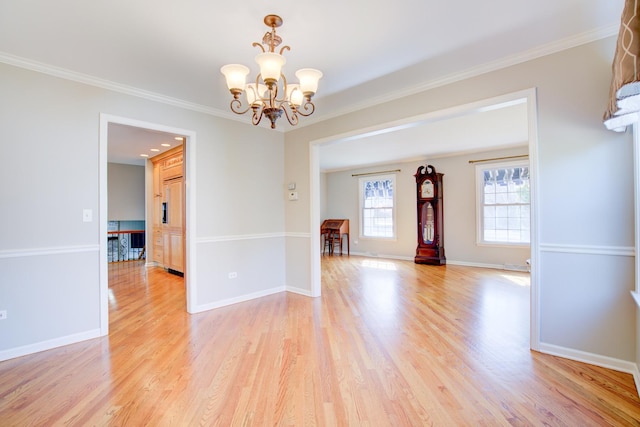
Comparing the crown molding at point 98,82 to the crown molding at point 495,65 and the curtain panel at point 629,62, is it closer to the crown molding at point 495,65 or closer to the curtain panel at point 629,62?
the crown molding at point 495,65

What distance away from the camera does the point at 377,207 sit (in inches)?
325

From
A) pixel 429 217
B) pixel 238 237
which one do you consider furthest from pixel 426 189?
pixel 238 237

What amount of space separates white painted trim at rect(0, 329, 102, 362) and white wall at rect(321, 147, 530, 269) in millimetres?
6344

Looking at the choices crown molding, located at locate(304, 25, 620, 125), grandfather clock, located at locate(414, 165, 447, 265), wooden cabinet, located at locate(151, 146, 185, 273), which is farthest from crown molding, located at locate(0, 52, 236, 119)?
grandfather clock, located at locate(414, 165, 447, 265)

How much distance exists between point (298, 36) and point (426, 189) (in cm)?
535

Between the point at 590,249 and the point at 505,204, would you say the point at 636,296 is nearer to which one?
the point at 590,249

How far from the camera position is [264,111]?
226 cm

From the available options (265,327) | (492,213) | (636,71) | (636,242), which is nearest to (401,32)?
(636,71)

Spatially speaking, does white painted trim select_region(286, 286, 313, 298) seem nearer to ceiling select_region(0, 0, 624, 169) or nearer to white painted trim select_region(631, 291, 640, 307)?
ceiling select_region(0, 0, 624, 169)

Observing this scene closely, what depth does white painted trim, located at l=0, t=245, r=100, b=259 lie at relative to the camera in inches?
101

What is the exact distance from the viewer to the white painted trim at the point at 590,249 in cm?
223

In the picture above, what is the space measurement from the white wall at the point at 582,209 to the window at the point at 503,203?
409 cm

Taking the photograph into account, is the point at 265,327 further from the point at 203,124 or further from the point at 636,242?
the point at 636,242

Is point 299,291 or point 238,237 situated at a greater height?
point 238,237
